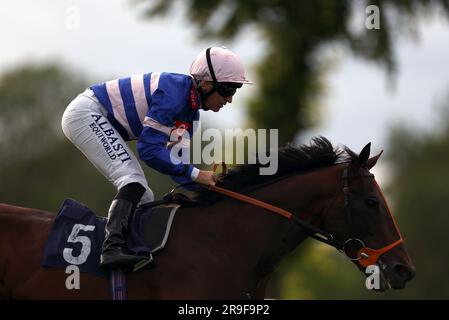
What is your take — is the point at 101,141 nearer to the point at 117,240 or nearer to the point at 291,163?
the point at 117,240

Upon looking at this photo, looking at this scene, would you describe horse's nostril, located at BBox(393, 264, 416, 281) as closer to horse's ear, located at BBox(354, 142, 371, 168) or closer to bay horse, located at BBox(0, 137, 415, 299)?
bay horse, located at BBox(0, 137, 415, 299)

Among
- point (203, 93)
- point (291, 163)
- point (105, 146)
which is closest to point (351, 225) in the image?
point (291, 163)

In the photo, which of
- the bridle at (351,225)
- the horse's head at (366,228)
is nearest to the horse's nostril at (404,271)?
the horse's head at (366,228)

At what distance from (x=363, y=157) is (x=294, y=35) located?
42.1ft

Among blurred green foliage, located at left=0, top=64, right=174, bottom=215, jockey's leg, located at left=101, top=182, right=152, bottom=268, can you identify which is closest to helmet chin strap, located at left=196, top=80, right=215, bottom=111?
jockey's leg, located at left=101, top=182, right=152, bottom=268

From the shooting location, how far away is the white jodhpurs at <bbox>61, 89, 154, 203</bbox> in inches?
273

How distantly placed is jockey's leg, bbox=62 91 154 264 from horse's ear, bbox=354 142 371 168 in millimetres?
1511

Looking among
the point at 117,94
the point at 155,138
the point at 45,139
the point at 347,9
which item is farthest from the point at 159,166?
the point at 45,139

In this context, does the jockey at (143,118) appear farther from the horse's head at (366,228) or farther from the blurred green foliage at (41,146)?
the blurred green foliage at (41,146)

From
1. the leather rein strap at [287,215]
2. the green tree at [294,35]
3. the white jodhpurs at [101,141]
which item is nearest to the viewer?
the leather rein strap at [287,215]

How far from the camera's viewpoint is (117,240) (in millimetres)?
6543

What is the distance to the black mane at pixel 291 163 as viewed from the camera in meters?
7.03

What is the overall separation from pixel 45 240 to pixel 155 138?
1047 millimetres
